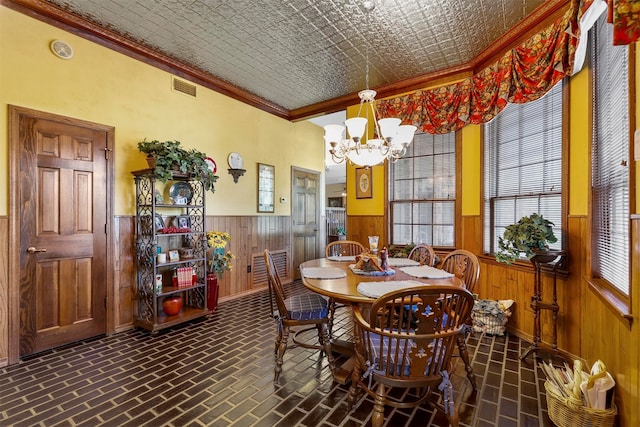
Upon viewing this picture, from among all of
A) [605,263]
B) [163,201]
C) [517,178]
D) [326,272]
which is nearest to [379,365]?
[326,272]

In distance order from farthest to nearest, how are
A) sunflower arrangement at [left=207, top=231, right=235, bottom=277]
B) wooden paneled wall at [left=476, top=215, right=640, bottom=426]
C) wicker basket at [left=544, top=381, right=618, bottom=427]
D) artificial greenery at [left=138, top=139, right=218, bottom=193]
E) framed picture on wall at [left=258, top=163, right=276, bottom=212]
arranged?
1. framed picture on wall at [left=258, top=163, right=276, bottom=212]
2. sunflower arrangement at [left=207, top=231, right=235, bottom=277]
3. artificial greenery at [left=138, top=139, right=218, bottom=193]
4. wicker basket at [left=544, top=381, right=618, bottom=427]
5. wooden paneled wall at [left=476, top=215, right=640, bottom=426]

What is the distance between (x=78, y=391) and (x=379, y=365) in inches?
83.9

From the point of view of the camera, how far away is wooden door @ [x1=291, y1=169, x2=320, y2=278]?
575 cm

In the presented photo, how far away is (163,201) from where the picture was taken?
3.54m

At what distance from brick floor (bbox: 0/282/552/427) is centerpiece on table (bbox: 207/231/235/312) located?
760 mm

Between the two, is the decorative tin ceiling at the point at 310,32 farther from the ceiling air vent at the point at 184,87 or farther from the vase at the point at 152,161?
the vase at the point at 152,161

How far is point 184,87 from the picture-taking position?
3857mm

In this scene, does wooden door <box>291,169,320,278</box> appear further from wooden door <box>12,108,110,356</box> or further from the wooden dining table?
wooden door <box>12,108,110,356</box>

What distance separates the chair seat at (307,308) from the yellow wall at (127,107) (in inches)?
87.4

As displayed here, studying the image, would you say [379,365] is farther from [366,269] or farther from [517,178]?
[517,178]

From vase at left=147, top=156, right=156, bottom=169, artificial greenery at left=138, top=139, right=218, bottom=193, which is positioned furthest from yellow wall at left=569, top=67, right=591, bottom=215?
vase at left=147, top=156, right=156, bottom=169

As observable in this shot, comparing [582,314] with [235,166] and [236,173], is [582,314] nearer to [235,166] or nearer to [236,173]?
[236,173]

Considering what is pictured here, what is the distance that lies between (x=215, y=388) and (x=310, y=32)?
130 inches

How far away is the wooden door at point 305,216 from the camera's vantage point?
5746 mm
